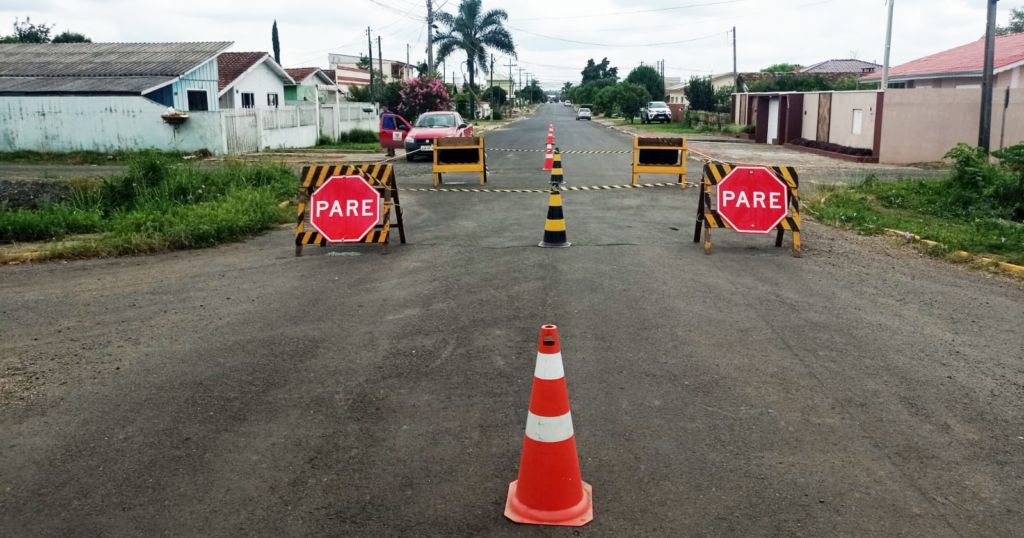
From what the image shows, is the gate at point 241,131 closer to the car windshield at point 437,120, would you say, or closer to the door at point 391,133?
the door at point 391,133

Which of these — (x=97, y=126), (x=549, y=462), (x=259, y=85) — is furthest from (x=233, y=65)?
(x=549, y=462)

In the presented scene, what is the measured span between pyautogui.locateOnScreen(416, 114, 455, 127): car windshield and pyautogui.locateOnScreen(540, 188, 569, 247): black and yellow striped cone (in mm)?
17060

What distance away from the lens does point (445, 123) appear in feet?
89.5

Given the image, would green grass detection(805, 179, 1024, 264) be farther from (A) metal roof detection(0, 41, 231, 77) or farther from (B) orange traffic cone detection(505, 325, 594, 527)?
(A) metal roof detection(0, 41, 231, 77)

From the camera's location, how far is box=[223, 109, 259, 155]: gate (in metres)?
29.0

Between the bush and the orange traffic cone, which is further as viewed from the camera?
the bush

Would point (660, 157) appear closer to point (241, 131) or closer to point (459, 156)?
point (459, 156)

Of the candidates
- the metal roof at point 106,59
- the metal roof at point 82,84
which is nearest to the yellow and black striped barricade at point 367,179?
the metal roof at point 82,84

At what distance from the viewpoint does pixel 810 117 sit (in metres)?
35.2

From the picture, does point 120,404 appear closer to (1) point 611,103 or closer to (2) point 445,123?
(2) point 445,123

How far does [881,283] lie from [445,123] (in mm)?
19814

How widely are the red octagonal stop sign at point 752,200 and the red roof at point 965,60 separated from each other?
22.7 meters

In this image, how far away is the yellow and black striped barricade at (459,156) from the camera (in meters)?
19.4

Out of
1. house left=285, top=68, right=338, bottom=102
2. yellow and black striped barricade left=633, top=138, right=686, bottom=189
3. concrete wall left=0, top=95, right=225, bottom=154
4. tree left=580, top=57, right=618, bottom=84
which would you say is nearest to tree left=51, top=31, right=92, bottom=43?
house left=285, top=68, right=338, bottom=102
